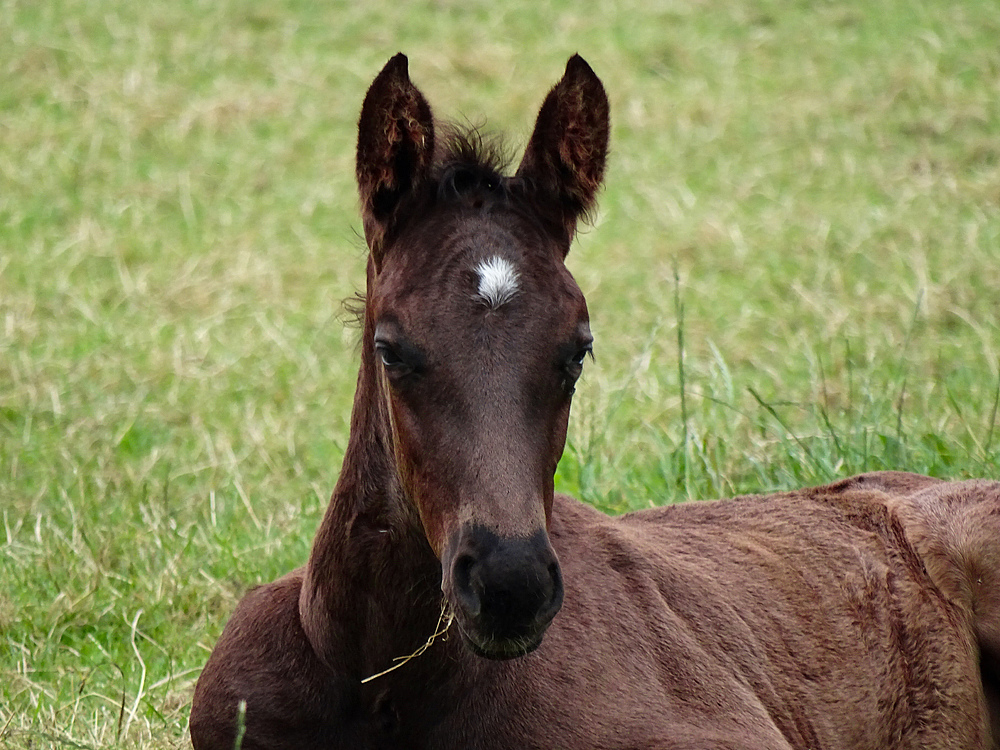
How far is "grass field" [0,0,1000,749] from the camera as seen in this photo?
5.22 metres

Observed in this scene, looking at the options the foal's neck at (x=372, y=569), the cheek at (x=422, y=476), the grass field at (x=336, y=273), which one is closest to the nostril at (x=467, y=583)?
the cheek at (x=422, y=476)

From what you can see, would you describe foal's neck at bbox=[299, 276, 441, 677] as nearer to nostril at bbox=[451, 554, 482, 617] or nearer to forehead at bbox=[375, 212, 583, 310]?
forehead at bbox=[375, 212, 583, 310]

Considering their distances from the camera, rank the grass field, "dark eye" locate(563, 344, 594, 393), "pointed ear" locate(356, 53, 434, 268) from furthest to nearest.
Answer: the grass field → "pointed ear" locate(356, 53, 434, 268) → "dark eye" locate(563, 344, 594, 393)

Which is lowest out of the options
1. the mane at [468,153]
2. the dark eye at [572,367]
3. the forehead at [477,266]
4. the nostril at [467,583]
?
the nostril at [467,583]

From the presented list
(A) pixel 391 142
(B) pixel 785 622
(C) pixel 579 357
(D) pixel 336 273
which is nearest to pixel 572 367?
(C) pixel 579 357

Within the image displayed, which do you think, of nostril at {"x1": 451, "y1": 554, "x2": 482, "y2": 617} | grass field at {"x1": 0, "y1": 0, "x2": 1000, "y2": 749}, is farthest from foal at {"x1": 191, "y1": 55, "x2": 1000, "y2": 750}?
grass field at {"x1": 0, "y1": 0, "x2": 1000, "y2": 749}

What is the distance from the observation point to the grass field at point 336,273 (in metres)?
5.22

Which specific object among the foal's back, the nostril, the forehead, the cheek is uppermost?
the forehead

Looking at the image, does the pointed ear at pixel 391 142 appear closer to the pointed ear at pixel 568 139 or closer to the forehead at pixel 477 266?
the forehead at pixel 477 266

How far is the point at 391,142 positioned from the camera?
9.99 ft

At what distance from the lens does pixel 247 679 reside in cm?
324

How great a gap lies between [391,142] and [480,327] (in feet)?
1.81

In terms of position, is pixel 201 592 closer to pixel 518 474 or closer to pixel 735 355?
pixel 518 474

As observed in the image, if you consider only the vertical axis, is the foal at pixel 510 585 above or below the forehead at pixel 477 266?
below
